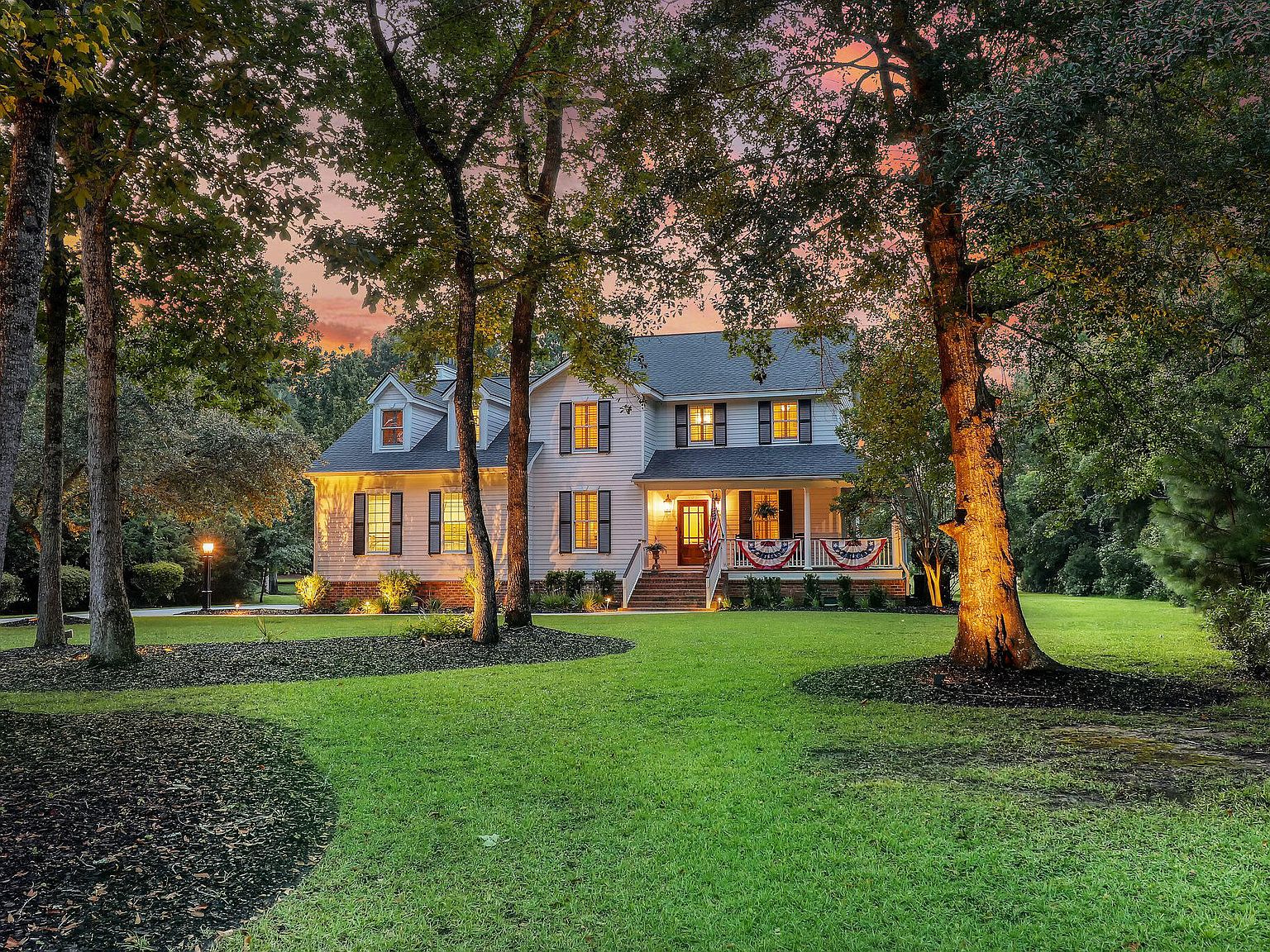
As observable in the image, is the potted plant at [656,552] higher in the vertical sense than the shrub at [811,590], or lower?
higher

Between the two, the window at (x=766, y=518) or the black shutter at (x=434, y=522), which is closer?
the window at (x=766, y=518)

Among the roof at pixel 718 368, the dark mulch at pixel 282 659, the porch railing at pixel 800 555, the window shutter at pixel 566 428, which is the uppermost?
the roof at pixel 718 368

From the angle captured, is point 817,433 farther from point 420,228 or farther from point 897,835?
point 897,835

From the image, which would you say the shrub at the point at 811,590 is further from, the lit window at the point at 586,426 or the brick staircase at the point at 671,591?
the lit window at the point at 586,426

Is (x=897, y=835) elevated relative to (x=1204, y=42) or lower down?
lower down

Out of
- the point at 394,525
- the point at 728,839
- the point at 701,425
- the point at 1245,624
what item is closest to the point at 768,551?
the point at 701,425

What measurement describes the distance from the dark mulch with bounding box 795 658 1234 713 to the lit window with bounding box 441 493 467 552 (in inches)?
655

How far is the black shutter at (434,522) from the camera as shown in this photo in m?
25.1

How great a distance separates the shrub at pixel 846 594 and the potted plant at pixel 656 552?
195 inches

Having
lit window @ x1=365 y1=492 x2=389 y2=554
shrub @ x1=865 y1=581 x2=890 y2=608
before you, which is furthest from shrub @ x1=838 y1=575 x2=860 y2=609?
lit window @ x1=365 y1=492 x2=389 y2=554

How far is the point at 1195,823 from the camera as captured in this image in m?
4.40

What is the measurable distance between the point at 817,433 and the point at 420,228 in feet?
46.1

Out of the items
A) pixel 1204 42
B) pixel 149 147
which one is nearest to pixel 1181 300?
pixel 1204 42

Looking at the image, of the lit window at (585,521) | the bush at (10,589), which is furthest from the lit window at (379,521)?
the bush at (10,589)
